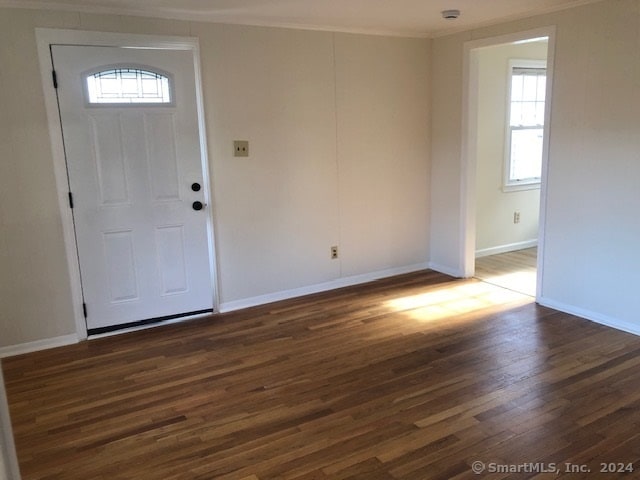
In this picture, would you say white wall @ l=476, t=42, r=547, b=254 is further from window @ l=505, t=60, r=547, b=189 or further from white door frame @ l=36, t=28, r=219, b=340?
white door frame @ l=36, t=28, r=219, b=340

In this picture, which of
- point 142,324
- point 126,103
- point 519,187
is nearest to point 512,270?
point 519,187

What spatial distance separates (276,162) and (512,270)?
2669 millimetres

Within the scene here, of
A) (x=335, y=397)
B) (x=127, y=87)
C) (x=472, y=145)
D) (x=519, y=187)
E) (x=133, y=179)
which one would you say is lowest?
(x=335, y=397)

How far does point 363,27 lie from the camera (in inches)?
175

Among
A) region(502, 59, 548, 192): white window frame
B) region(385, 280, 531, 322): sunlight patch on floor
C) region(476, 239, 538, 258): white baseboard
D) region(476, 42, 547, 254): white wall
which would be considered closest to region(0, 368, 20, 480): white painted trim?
region(385, 280, 531, 322): sunlight patch on floor

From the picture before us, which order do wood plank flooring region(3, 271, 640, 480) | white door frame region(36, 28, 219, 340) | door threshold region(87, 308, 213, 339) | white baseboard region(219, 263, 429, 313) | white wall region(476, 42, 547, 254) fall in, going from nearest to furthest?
1. wood plank flooring region(3, 271, 640, 480)
2. white door frame region(36, 28, 219, 340)
3. door threshold region(87, 308, 213, 339)
4. white baseboard region(219, 263, 429, 313)
5. white wall region(476, 42, 547, 254)

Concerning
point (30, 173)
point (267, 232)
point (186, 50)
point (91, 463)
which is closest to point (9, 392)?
point (91, 463)

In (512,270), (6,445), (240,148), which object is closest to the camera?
(6,445)

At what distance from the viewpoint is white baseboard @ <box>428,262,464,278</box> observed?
508cm

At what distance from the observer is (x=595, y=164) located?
3.65m

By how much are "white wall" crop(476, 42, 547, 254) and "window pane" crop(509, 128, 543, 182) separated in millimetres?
174

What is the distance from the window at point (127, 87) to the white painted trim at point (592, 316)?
3356mm

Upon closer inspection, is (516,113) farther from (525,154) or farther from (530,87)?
(525,154)

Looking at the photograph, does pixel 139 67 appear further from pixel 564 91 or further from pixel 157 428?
pixel 564 91
